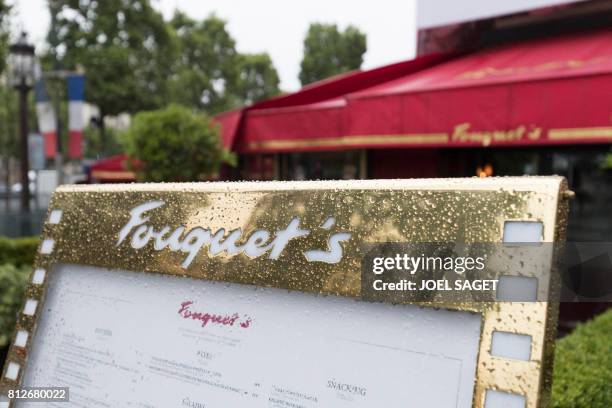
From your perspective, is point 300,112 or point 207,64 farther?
point 207,64

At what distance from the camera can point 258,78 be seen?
4622cm

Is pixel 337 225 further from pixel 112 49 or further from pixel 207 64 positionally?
pixel 207 64

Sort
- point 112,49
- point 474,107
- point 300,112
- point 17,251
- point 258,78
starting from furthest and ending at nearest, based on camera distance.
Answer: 1. point 258,78
2. point 112,49
3. point 17,251
4. point 300,112
5. point 474,107

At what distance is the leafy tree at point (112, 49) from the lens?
24312mm

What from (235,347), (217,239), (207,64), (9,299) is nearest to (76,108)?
(9,299)

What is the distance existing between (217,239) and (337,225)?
330mm

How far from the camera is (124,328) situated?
1.51 metres

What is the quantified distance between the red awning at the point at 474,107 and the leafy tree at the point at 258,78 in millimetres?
38209

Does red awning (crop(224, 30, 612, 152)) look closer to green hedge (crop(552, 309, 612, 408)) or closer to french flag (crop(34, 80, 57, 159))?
green hedge (crop(552, 309, 612, 408))

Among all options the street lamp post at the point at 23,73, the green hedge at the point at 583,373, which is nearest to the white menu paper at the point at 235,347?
the green hedge at the point at 583,373

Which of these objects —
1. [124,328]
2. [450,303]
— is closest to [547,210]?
[450,303]

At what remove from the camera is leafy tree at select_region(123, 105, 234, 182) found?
8.58 metres

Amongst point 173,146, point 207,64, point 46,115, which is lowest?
point 173,146

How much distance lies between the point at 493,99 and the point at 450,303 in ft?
14.9
